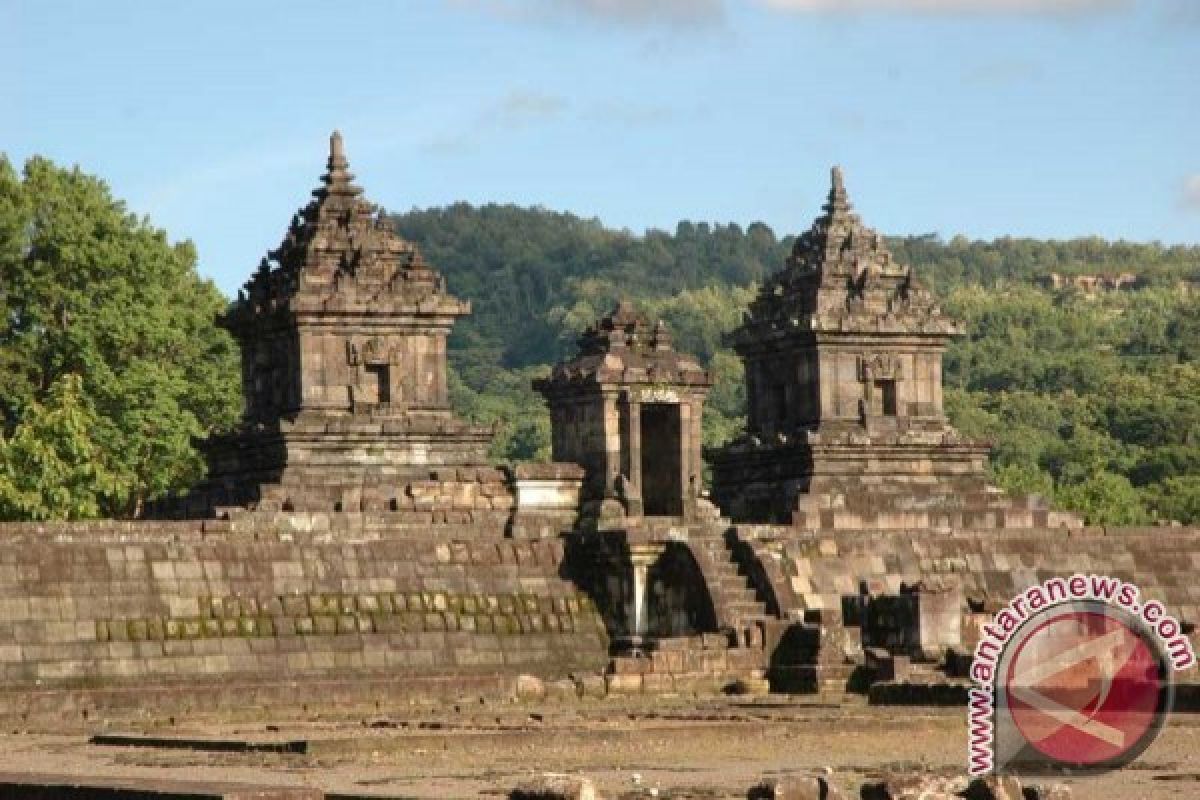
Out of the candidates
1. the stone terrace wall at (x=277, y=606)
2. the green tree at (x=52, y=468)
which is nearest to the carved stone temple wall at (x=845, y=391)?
the stone terrace wall at (x=277, y=606)

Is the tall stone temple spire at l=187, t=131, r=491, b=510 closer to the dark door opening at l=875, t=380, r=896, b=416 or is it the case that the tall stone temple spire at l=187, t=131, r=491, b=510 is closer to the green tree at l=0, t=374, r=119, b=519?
the green tree at l=0, t=374, r=119, b=519

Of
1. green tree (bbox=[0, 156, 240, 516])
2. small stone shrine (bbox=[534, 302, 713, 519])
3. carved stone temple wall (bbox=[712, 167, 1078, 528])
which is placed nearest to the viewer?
small stone shrine (bbox=[534, 302, 713, 519])

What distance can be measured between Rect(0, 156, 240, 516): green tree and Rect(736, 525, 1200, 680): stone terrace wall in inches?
806

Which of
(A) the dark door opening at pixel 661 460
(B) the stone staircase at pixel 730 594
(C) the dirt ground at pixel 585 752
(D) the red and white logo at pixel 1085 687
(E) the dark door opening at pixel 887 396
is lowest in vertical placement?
(C) the dirt ground at pixel 585 752

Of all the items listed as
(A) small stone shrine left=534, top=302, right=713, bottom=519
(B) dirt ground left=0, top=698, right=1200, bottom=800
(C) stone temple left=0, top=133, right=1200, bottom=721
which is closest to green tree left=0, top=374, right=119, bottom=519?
(C) stone temple left=0, top=133, right=1200, bottom=721

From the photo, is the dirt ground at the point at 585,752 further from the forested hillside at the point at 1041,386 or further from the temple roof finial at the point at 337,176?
the forested hillside at the point at 1041,386

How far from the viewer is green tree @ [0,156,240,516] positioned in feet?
230

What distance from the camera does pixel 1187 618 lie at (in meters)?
54.7

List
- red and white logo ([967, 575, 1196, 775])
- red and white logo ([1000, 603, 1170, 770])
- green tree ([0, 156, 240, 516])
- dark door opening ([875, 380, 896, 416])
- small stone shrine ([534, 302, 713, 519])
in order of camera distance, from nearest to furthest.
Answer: red and white logo ([967, 575, 1196, 775]) < red and white logo ([1000, 603, 1170, 770]) < small stone shrine ([534, 302, 713, 519]) < dark door opening ([875, 380, 896, 416]) < green tree ([0, 156, 240, 516])

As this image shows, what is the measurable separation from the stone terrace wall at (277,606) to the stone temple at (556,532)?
5 centimetres

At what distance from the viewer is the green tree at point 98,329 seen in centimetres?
7025

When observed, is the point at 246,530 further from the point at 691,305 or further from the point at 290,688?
the point at 691,305

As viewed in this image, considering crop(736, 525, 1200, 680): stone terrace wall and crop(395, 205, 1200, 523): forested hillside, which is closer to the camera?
crop(736, 525, 1200, 680): stone terrace wall

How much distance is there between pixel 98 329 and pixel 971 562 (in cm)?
2336
